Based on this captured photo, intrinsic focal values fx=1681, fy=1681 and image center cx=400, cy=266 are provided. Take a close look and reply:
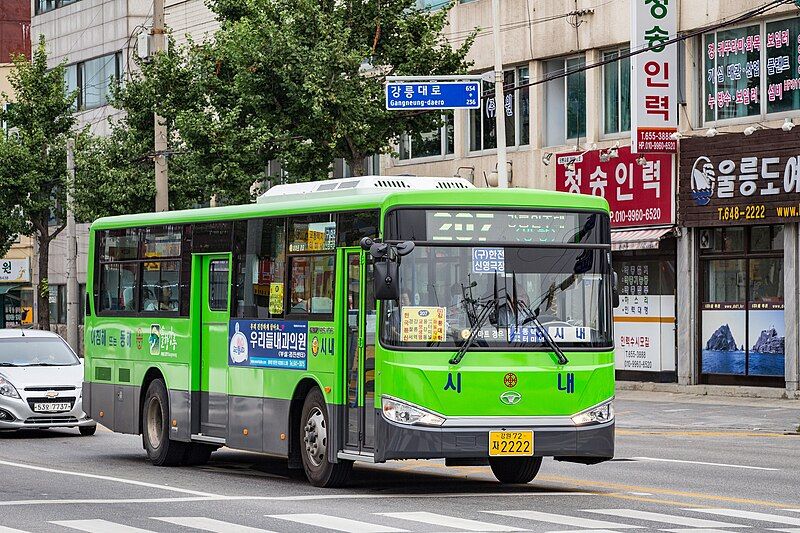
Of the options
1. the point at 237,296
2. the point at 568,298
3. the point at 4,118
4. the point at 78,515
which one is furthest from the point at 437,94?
the point at 4,118

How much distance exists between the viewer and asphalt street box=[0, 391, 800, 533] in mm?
13141

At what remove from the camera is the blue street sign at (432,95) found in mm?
28375

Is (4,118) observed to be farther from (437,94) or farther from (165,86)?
(437,94)

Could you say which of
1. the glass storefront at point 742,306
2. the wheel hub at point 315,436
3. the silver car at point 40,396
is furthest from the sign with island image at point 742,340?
the wheel hub at point 315,436

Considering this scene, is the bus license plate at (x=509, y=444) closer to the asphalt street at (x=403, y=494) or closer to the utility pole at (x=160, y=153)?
the asphalt street at (x=403, y=494)

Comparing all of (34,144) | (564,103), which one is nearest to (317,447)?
(564,103)

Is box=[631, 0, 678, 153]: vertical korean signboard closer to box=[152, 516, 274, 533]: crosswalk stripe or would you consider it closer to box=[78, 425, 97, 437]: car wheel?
box=[78, 425, 97, 437]: car wheel

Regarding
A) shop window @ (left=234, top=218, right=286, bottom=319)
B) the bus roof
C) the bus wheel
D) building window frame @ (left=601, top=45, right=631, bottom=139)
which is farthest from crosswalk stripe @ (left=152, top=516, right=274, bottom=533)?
building window frame @ (left=601, top=45, right=631, bottom=139)

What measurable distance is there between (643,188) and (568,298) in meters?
18.8

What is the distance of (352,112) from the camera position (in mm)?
32688

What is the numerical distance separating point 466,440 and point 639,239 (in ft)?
62.1

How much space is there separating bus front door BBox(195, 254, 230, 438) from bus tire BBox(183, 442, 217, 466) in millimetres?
825

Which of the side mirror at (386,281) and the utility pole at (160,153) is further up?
the utility pole at (160,153)

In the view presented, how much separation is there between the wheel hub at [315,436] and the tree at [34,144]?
3405cm
